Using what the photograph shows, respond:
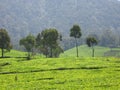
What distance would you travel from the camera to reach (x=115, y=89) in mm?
51344

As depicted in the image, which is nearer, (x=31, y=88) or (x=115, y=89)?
(x=115, y=89)

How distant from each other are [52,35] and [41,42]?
1510cm

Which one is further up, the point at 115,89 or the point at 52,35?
the point at 52,35

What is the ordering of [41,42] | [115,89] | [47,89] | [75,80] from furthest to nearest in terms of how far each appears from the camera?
[41,42] < [75,80] < [47,89] < [115,89]

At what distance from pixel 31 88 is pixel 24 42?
129575 mm

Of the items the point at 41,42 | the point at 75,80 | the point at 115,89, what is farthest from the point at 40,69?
the point at 41,42

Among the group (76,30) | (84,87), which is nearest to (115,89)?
(84,87)

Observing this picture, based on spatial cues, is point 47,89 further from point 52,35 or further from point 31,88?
point 52,35

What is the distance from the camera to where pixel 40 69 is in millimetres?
95375

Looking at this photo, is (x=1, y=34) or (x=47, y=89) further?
(x=1, y=34)

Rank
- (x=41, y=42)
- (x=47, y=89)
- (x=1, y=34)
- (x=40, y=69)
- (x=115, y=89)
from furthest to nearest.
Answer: (x=41, y=42) → (x=1, y=34) → (x=40, y=69) → (x=47, y=89) → (x=115, y=89)

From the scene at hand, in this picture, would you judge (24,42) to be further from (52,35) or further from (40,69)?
(40,69)

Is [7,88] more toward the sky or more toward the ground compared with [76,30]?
more toward the ground

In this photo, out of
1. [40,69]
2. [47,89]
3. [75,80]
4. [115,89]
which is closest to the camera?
[115,89]
